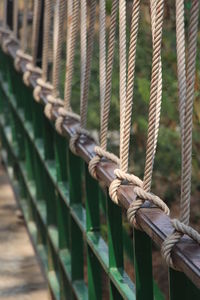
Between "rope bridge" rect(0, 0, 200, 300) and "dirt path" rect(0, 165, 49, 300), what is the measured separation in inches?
5.0

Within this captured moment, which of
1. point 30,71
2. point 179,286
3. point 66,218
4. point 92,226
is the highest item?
point 30,71

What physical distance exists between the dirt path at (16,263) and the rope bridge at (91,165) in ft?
0.42

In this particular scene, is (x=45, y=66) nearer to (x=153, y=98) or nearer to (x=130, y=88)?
(x=130, y=88)

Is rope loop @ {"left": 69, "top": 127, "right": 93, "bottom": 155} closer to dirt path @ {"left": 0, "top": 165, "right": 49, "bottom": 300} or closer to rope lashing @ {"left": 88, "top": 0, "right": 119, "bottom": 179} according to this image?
rope lashing @ {"left": 88, "top": 0, "right": 119, "bottom": 179}

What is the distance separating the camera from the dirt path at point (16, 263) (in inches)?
159

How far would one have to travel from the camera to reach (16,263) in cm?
441

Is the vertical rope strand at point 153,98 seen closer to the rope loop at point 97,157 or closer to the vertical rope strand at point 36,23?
the rope loop at point 97,157

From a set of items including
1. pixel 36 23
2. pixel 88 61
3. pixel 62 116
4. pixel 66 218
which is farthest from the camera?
pixel 36 23

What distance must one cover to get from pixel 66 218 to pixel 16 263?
93 centimetres

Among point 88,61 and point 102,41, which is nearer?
point 102,41

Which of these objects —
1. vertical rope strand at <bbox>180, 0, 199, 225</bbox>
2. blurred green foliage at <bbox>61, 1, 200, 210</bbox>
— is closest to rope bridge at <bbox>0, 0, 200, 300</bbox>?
vertical rope strand at <bbox>180, 0, 199, 225</bbox>

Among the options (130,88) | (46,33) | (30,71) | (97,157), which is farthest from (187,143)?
(30,71)

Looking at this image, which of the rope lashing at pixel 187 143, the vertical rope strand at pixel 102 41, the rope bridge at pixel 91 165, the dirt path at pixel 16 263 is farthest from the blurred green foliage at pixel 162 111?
the rope lashing at pixel 187 143

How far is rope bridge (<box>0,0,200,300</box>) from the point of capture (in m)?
1.98
